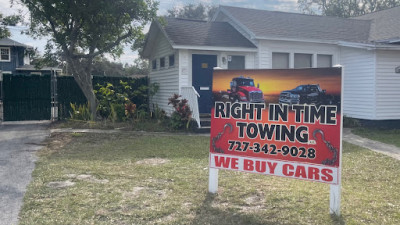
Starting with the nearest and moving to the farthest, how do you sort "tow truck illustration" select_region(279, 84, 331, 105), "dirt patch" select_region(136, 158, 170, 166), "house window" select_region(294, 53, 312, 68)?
1. "tow truck illustration" select_region(279, 84, 331, 105)
2. "dirt patch" select_region(136, 158, 170, 166)
3. "house window" select_region(294, 53, 312, 68)

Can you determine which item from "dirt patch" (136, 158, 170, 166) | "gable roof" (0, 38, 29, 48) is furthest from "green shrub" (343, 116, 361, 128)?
"gable roof" (0, 38, 29, 48)

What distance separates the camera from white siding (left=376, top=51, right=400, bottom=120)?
12.9m

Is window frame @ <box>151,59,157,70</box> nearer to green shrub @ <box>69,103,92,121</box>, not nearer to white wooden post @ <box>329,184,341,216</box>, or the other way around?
green shrub @ <box>69,103,92,121</box>

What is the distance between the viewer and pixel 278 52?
14.3 metres

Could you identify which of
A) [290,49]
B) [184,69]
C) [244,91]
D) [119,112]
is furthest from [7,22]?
[244,91]

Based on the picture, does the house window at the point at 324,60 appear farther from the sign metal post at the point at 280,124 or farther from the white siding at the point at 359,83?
the sign metal post at the point at 280,124

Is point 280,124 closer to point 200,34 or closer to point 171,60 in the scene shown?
point 200,34

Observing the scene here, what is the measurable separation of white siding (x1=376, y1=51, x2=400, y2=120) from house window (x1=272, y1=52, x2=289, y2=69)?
3.18 m

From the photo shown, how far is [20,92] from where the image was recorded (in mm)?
13703

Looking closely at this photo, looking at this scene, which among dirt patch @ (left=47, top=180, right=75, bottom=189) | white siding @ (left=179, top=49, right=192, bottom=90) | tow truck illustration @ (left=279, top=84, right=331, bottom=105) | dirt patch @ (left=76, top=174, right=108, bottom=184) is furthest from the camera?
white siding @ (left=179, top=49, right=192, bottom=90)

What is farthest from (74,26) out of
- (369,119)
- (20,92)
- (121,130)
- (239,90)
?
(369,119)

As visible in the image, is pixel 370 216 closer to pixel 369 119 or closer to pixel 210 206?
pixel 210 206

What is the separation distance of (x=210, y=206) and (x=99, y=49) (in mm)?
10235

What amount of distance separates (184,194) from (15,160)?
4.11m
